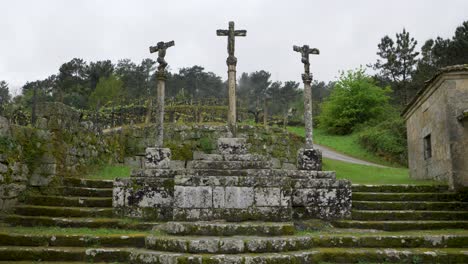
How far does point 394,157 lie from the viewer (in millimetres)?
25125

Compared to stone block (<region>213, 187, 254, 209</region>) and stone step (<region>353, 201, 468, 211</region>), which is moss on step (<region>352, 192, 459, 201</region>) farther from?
stone block (<region>213, 187, 254, 209</region>)

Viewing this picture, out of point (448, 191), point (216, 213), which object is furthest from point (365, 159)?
point (216, 213)

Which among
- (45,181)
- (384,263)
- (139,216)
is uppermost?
(45,181)

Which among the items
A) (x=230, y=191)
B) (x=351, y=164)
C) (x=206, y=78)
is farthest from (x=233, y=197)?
(x=206, y=78)

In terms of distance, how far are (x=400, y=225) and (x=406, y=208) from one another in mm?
1213

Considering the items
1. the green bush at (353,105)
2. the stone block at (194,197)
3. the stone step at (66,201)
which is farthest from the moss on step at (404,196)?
the green bush at (353,105)

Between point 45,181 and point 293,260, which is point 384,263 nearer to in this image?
point 293,260

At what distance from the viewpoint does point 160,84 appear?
33.4 feet

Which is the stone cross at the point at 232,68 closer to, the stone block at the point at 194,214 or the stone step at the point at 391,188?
the stone block at the point at 194,214

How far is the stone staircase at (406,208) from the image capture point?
8.50 meters

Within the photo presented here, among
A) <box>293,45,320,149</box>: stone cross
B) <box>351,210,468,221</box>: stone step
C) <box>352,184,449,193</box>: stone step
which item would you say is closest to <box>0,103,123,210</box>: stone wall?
<box>293,45,320,149</box>: stone cross

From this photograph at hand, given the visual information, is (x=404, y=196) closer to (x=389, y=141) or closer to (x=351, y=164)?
(x=351, y=164)

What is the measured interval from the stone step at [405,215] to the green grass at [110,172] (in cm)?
708

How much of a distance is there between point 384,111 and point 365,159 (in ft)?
31.7
